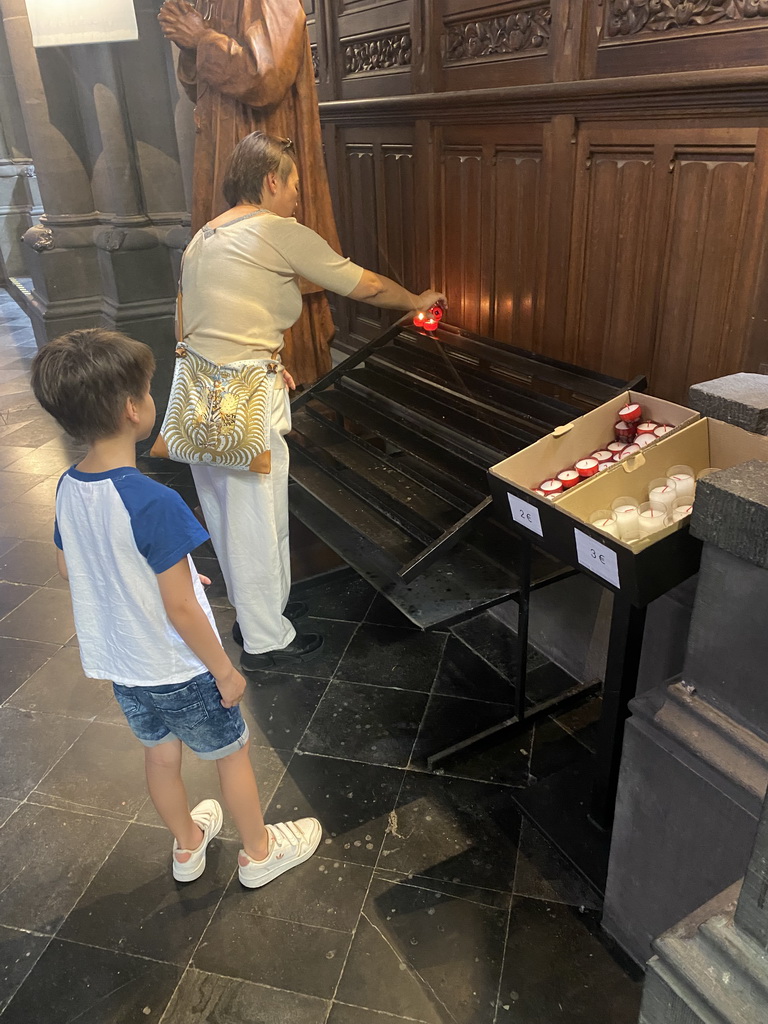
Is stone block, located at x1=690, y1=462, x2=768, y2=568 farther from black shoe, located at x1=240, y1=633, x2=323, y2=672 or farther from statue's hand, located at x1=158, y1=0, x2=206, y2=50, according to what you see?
statue's hand, located at x1=158, y1=0, x2=206, y2=50

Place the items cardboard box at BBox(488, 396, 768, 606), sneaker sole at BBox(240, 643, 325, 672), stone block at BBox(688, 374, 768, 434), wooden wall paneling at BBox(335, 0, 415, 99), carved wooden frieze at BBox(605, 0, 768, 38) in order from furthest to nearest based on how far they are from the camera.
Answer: wooden wall paneling at BBox(335, 0, 415, 99) → sneaker sole at BBox(240, 643, 325, 672) → carved wooden frieze at BBox(605, 0, 768, 38) → stone block at BBox(688, 374, 768, 434) → cardboard box at BBox(488, 396, 768, 606)

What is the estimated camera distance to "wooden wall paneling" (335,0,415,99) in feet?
10.8

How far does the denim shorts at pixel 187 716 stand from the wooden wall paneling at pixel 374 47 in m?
2.78

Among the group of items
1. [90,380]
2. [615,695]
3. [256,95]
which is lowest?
[615,695]

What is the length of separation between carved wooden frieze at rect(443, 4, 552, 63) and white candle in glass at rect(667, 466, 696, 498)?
5.23 ft

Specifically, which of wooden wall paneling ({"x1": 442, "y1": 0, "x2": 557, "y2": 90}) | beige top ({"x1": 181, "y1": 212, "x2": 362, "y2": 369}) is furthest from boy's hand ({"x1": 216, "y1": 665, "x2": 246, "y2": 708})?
wooden wall paneling ({"x1": 442, "y1": 0, "x2": 557, "y2": 90})

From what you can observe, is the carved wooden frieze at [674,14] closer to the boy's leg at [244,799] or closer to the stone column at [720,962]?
the stone column at [720,962]

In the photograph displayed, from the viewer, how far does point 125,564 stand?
5.57ft

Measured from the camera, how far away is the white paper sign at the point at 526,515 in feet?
6.44

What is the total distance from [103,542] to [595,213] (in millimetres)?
1978

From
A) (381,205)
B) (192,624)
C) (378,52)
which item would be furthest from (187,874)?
(378,52)

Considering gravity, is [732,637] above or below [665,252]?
below

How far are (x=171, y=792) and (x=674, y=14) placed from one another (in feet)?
8.64

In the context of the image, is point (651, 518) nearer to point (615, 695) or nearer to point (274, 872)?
point (615, 695)
